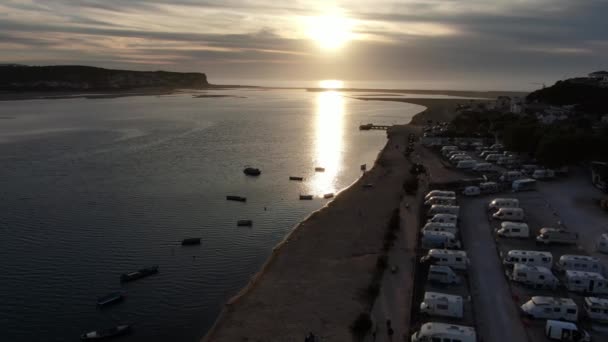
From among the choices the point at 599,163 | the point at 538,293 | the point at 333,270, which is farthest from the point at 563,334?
the point at 599,163

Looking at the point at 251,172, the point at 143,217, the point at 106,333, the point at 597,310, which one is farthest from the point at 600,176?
the point at 106,333

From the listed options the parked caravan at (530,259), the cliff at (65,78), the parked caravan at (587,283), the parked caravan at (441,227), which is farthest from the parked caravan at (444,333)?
the cliff at (65,78)

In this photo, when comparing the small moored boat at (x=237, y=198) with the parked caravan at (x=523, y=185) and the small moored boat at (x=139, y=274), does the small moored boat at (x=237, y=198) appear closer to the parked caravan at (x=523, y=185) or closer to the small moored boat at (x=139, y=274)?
the small moored boat at (x=139, y=274)

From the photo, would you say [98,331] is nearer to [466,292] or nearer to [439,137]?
[466,292]

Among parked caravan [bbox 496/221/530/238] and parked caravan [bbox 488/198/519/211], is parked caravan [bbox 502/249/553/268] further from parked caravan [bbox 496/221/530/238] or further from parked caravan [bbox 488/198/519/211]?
parked caravan [bbox 488/198/519/211]

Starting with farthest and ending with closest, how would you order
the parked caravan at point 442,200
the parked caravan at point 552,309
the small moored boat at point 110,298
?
1. the parked caravan at point 442,200
2. the small moored boat at point 110,298
3. the parked caravan at point 552,309

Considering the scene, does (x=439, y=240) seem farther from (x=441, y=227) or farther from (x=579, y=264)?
(x=579, y=264)
